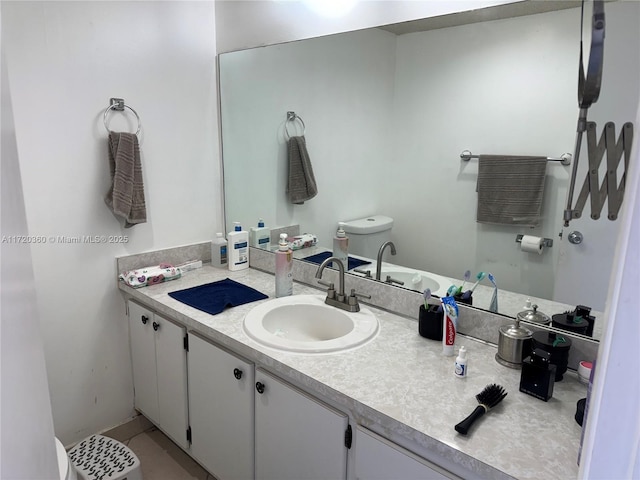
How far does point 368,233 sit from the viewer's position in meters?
1.84

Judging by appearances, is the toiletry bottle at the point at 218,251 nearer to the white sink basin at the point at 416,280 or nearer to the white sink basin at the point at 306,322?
the white sink basin at the point at 306,322

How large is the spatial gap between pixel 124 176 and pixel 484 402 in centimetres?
161

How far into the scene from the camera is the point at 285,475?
4.63 feet

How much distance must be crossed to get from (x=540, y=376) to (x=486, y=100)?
882 mm

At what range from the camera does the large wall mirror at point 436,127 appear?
Answer: 129 cm

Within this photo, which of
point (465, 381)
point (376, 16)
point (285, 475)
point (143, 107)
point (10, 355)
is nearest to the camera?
point (10, 355)

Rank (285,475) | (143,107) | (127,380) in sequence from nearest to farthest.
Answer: (285,475) → (143,107) → (127,380)

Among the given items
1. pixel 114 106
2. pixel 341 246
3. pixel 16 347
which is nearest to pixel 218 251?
pixel 341 246

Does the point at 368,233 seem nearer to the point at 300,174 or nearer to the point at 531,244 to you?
the point at 300,174

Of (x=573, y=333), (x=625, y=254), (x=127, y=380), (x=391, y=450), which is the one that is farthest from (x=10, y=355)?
(x=127, y=380)

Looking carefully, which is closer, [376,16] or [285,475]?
[285,475]

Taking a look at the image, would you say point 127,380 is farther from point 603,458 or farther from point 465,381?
point 603,458

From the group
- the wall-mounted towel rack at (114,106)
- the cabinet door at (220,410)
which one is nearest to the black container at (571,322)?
the cabinet door at (220,410)

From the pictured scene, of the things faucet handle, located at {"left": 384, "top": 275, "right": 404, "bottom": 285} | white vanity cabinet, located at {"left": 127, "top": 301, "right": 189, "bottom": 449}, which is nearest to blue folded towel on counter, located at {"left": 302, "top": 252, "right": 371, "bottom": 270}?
faucet handle, located at {"left": 384, "top": 275, "right": 404, "bottom": 285}
